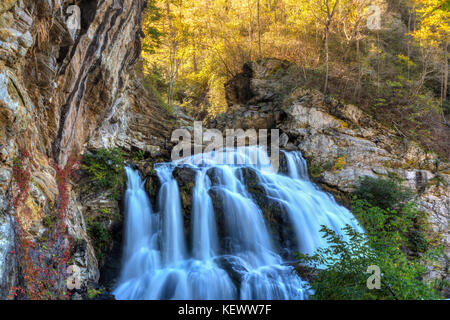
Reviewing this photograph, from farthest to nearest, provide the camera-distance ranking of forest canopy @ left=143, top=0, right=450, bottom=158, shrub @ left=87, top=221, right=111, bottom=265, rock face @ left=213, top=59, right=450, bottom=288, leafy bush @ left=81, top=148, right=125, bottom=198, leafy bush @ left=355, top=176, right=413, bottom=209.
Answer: forest canopy @ left=143, top=0, right=450, bottom=158 < rock face @ left=213, top=59, right=450, bottom=288 < leafy bush @ left=355, top=176, right=413, bottom=209 < leafy bush @ left=81, top=148, right=125, bottom=198 < shrub @ left=87, top=221, right=111, bottom=265

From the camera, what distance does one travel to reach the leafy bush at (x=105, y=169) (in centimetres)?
866

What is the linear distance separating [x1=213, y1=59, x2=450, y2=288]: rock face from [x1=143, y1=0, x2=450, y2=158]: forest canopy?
119cm

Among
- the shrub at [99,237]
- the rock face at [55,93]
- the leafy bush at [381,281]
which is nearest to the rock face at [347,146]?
the leafy bush at [381,281]

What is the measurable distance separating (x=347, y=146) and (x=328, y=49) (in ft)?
30.5

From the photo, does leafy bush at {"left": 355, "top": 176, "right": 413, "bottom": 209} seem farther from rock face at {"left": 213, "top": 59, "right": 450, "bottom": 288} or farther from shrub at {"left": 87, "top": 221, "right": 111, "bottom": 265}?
shrub at {"left": 87, "top": 221, "right": 111, "bottom": 265}

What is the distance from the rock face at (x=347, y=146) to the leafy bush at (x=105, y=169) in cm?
837

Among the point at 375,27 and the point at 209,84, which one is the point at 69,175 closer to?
the point at 209,84

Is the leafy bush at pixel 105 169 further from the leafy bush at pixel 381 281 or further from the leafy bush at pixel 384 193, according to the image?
the leafy bush at pixel 384 193

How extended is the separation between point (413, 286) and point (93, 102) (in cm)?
921

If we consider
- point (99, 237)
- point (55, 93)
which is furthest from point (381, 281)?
point (55, 93)

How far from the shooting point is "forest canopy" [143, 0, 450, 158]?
15133mm

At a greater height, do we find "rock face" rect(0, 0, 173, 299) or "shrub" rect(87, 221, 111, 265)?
"rock face" rect(0, 0, 173, 299)

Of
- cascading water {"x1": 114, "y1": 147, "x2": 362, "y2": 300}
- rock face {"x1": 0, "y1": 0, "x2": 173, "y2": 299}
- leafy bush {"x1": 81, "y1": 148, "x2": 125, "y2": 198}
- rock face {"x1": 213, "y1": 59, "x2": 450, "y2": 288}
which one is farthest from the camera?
rock face {"x1": 213, "y1": 59, "x2": 450, "y2": 288}

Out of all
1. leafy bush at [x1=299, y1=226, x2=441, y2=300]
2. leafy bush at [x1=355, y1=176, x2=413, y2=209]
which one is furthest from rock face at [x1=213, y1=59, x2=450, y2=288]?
leafy bush at [x1=299, y1=226, x2=441, y2=300]
